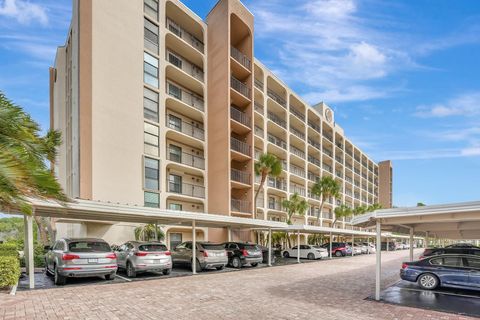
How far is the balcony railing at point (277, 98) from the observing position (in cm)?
4183

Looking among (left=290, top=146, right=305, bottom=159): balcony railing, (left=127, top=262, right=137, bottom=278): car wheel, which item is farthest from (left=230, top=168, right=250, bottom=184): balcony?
(left=127, top=262, right=137, bottom=278): car wheel

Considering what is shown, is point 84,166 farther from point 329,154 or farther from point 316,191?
point 329,154

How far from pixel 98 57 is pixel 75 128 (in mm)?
A: 5325

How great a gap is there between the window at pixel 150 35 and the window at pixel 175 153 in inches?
314

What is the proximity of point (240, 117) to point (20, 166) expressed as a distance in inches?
1085

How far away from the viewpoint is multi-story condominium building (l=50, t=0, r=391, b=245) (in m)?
22.7

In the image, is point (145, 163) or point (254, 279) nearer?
point (254, 279)

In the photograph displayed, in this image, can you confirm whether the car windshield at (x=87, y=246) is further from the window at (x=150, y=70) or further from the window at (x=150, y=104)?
the window at (x=150, y=70)

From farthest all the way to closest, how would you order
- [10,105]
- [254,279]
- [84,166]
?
[84,166]
[254,279]
[10,105]

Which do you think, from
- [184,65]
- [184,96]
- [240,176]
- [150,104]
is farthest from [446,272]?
[184,65]

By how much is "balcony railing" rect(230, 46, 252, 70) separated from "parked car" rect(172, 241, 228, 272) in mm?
20727

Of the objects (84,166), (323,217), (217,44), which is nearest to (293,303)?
(84,166)

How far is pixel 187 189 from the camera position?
93.7 ft

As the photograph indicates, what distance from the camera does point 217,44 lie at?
31.5 metres
